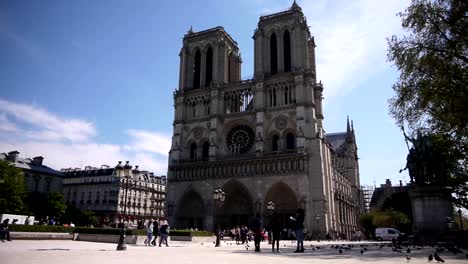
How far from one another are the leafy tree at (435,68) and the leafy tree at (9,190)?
3789 cm

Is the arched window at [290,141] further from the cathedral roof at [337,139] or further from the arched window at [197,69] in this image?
the cathedral roof at [337,139]

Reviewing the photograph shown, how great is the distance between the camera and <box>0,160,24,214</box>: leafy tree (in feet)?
125

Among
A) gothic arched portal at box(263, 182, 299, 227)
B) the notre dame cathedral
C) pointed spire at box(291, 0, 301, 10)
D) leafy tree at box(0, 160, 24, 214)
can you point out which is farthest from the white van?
leafy tree at box(0, 160, 24, 214)

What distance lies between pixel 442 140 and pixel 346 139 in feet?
168

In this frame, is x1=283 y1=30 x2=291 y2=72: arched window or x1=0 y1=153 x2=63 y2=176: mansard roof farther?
x1=0 y1=153 x2=63 y2=176: mansard roof

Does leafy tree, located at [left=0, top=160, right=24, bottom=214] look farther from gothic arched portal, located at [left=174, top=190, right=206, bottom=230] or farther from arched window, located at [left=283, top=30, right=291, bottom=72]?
arched window, located at [left=283, top=30, right=291, bottom=72]

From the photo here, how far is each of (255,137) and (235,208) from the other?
899 centimetres

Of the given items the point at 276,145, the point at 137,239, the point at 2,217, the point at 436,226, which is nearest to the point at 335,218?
the point at 276,145

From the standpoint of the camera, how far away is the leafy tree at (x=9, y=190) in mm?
38000

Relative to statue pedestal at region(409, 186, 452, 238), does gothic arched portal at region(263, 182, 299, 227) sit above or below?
above

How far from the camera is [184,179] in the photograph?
46750 millimetres

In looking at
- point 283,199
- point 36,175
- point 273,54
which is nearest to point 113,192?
point 36,175

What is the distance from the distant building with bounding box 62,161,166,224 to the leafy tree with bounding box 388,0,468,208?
47.0 metres

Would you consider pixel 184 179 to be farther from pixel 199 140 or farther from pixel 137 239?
pixel 137 239
